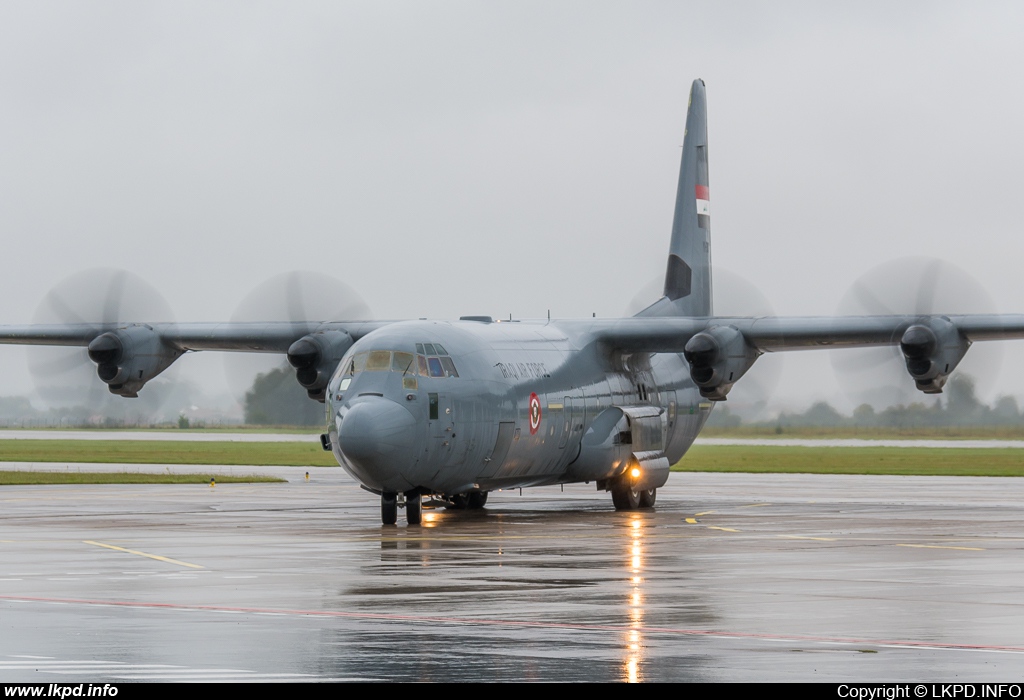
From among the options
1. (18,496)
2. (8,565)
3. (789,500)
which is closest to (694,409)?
(789,500)

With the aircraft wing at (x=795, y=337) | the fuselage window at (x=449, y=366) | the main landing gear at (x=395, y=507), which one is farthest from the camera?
the aircraft wing at (x=795, y=337)

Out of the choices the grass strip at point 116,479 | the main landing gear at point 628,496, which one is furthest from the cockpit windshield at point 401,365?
the grass strip at point 116,479

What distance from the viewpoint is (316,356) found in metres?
34.1

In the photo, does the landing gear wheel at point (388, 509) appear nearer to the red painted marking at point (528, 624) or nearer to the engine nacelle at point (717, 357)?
the engine nacelle at point (717, 357)

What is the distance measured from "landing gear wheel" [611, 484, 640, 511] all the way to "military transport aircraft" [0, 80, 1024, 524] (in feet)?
0.13

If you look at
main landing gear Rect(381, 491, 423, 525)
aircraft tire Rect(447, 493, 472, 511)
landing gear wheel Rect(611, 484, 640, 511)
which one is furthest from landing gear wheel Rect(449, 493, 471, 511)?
main landing gear Rect(381, 491, 423, 525)

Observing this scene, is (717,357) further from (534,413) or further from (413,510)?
(413,510)

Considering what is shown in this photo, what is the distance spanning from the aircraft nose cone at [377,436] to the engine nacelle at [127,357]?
11.3 meters

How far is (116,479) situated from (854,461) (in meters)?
33.7

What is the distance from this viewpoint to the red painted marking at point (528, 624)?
12117mm

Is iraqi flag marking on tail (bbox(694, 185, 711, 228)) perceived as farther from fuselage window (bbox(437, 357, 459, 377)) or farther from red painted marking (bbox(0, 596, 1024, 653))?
red painted marking (bbox(0, 596, 1024, 653))

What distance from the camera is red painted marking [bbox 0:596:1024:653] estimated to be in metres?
12.1

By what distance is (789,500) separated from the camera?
36.6 m
